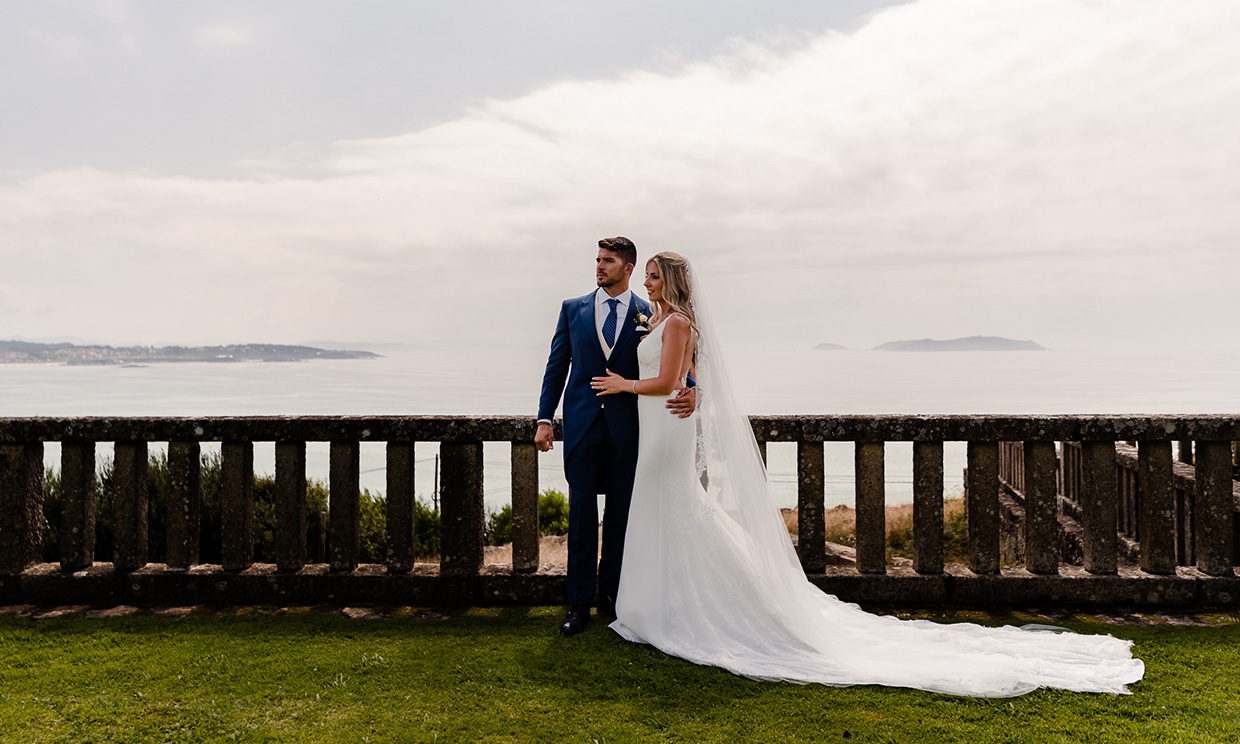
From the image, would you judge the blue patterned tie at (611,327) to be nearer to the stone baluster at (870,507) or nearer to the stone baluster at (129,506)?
the stone baluster at (870,507)

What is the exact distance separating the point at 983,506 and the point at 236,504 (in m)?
4.74

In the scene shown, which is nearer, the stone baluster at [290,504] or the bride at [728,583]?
the bride at [728,583]

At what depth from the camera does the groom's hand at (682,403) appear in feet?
14.7

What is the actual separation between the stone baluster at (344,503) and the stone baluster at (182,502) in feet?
2.93

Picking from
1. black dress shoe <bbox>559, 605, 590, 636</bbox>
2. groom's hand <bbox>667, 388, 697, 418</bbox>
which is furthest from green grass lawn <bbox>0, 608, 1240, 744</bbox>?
groom's hand <bbox>667, 388, 697, 418</bbox>

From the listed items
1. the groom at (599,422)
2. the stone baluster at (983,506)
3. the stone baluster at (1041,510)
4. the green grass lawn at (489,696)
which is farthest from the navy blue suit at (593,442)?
the stone baluster at (1041,510)

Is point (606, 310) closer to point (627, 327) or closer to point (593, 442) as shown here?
point (627, 327)

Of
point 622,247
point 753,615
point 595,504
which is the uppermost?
point 622,247

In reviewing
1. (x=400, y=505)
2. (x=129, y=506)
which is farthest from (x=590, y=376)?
(x=129, y=506)

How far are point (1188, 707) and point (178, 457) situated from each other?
561 centimetres

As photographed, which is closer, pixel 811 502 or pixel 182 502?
pixel 811 502

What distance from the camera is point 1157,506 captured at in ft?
16.8

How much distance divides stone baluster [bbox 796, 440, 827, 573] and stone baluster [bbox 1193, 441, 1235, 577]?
2.35 meters

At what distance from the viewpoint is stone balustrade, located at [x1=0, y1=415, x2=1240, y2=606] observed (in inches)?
198
